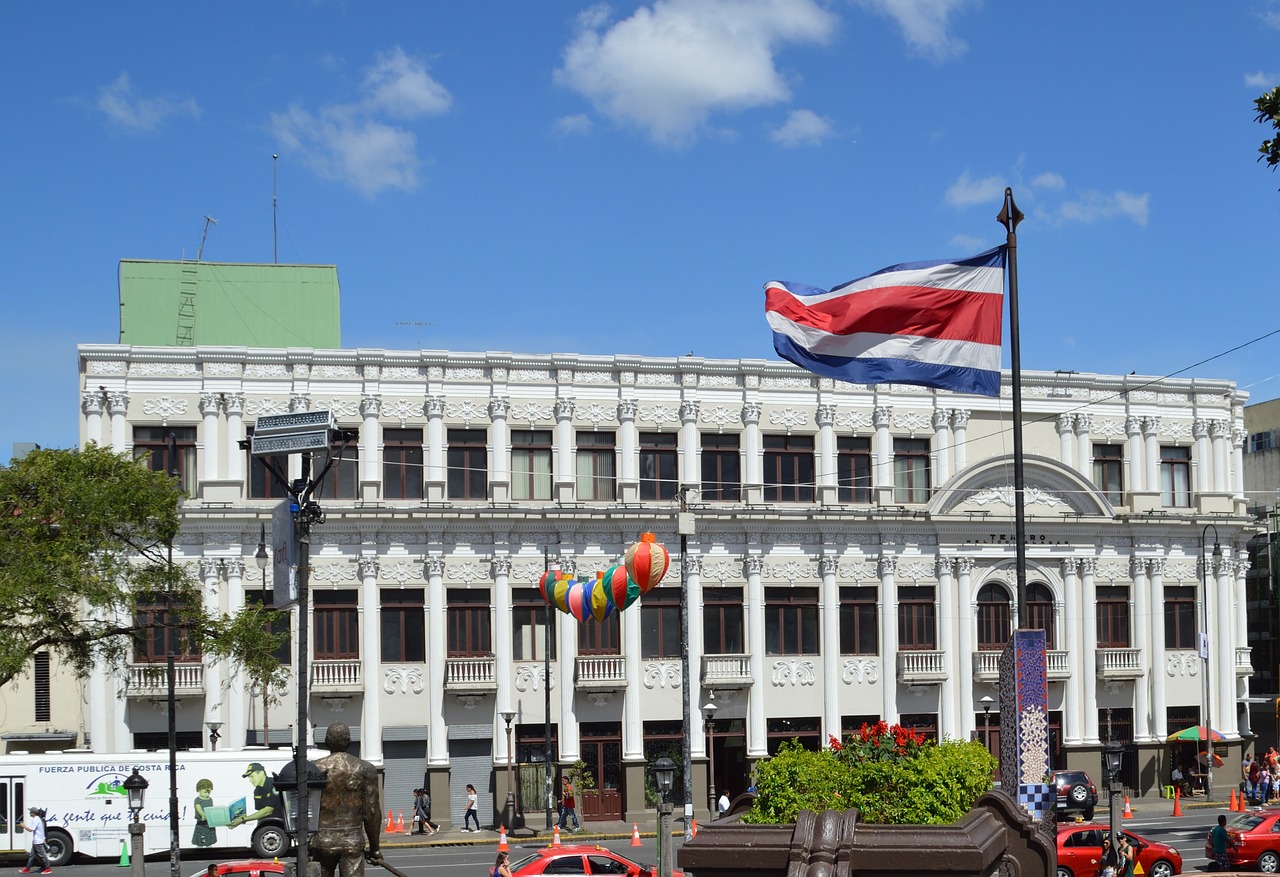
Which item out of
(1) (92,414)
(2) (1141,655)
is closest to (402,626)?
(1) (92,414)

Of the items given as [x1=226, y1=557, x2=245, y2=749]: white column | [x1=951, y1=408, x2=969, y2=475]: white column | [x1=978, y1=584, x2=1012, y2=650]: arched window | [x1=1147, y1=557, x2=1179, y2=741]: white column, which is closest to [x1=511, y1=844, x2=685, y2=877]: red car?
[x1=226, y1=557, x2=245, y2=749]: white column

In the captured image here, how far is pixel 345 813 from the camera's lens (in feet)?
57.5

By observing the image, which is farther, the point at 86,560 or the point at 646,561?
the point at 86,560

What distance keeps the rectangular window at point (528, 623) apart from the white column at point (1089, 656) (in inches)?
728

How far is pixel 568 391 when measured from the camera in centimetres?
5016

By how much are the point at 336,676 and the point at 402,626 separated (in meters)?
2.61

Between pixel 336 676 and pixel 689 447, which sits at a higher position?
pixel 689 447

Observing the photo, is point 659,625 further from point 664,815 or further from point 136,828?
point 664,815

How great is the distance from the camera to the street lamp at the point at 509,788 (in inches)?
1820

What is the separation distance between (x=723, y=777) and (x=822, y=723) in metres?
3.74

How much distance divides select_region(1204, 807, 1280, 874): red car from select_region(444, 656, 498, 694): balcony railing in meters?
Result: 21.8

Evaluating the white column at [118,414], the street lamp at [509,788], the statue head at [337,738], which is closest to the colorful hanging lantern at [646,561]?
the street lamp at [509,788]

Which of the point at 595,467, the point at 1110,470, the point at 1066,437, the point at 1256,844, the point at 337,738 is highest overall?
the point at 1066,437

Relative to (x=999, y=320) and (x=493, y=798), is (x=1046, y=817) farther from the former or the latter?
(x=493, y=798)
